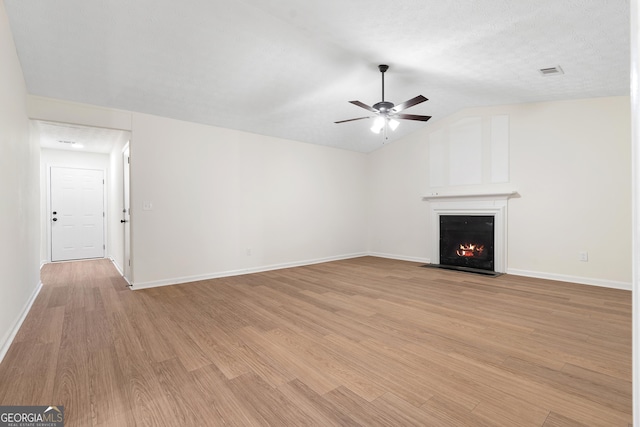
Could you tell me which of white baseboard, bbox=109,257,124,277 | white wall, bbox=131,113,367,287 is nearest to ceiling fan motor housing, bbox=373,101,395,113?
white wall, bbox=131,113,367,287

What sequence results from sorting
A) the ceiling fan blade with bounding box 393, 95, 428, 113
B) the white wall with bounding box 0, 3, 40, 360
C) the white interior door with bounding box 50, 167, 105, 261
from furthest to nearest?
the white interior door with bounding box 50, 167, 105, 261 < the ceiling fan blade with bounding box 393, 95, 428, 113 < the white wall with bounding box 0, 3, 40, 360

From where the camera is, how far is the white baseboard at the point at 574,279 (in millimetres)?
4289

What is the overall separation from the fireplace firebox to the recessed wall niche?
26.8 inches

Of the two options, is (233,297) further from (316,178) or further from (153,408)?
(316,178)

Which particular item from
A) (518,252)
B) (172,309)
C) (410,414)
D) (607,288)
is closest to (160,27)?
(172,309)

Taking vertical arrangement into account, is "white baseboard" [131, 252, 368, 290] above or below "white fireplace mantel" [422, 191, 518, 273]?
below

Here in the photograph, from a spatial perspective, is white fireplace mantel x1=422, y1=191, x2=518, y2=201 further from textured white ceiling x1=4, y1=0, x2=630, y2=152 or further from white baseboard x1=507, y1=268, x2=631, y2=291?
textured white ceiling x1=4, y1=0, x2=630, y2=152

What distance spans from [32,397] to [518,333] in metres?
3.59

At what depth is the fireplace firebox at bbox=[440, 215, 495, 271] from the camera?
17.9ft

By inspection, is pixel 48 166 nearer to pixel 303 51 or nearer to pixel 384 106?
pixel 303 51

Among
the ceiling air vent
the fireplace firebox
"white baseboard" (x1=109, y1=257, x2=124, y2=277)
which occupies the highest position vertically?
the ceiling air vent

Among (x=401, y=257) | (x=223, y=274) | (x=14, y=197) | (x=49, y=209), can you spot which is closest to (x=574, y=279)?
(x=401, y=257)

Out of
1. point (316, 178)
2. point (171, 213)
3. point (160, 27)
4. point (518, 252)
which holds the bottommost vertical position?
point (518, 252)

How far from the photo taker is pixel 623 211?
169 inches
